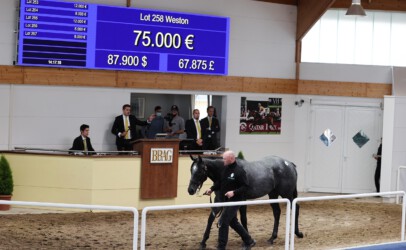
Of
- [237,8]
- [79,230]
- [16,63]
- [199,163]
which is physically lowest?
[79,230]

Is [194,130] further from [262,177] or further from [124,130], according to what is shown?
[262,177]

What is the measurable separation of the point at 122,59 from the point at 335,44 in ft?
19.9

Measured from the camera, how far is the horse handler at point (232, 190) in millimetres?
10609

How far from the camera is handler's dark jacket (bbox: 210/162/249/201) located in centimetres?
1106

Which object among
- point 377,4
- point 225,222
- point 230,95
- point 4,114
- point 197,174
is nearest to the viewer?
point 225,222

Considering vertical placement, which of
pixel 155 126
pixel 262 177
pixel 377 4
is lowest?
pixel 262 177

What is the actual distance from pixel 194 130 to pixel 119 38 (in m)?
2.77

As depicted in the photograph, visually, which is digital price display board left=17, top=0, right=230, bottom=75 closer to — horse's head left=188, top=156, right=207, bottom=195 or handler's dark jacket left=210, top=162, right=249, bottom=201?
horse's head left=188, top=156, right=207, bottom=195

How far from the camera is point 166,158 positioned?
52.6ft

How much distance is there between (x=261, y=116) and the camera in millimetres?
20062

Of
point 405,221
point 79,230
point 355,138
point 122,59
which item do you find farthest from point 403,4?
point 79,230

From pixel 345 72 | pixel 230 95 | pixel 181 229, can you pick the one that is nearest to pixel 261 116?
pixel 230 95

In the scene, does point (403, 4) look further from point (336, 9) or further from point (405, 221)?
point (405, 221)

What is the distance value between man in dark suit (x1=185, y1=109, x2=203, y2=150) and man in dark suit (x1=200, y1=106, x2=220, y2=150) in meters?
0.12
